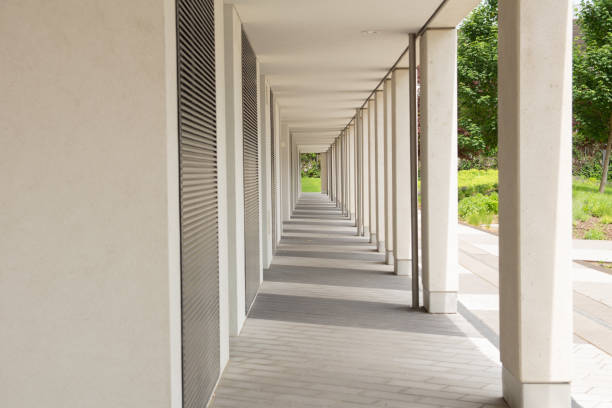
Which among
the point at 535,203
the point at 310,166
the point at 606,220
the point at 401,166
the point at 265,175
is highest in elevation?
the point at 310,166

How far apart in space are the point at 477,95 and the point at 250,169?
23483mm

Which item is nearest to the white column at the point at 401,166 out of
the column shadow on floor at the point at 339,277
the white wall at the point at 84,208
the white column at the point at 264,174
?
the column shadow on floor at the point at 339,277

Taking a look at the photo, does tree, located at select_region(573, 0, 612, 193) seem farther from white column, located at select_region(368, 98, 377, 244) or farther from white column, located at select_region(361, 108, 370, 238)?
white column, located at select_region(361, 108, 370, 238)

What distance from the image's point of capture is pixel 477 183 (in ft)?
78.9

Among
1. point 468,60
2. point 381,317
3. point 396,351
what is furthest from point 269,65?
point 468,60

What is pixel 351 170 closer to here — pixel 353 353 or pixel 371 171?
pixel 371 171

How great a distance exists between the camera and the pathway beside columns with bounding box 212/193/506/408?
4223 millimetres

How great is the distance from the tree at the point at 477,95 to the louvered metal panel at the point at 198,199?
83.2 ft

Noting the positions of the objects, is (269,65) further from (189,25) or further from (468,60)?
(468,60)

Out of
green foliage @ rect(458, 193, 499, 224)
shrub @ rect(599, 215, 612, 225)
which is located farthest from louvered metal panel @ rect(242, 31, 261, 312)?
green foliage @ rect(458, 193, 499, 224)

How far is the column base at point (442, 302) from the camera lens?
681 centimetres

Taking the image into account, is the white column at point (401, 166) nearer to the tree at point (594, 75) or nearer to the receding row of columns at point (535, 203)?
the receding row of columns at point (535, 203)

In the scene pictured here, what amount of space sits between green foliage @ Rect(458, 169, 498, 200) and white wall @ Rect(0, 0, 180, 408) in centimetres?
2078

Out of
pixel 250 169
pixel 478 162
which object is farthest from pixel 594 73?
pixel 478 162
